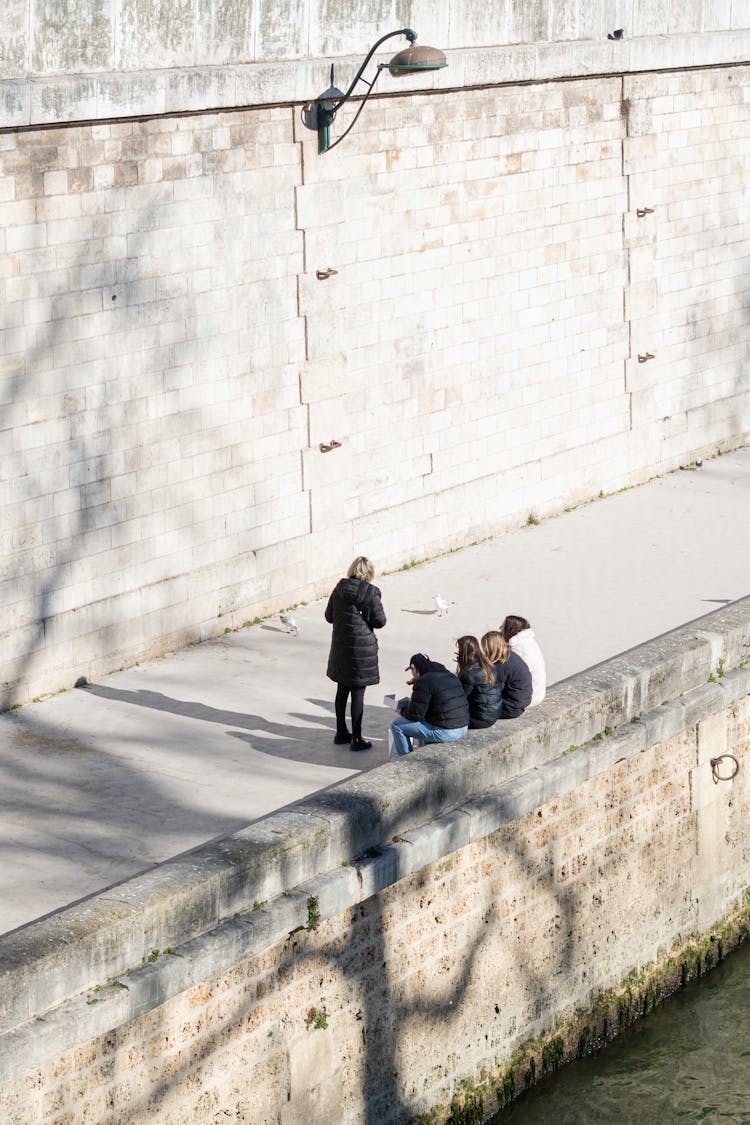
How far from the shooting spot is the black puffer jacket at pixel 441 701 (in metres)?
9.93

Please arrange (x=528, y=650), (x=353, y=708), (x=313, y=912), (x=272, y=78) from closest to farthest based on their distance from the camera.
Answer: (x=313, y=912) → (x=528, y=650) → (x=353, y=708) → (x=272, y=78)

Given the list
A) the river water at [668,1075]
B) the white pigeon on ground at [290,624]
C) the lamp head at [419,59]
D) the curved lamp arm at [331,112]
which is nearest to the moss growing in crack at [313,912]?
the river water at [668,1075]

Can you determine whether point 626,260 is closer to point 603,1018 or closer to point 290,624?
point 290,624

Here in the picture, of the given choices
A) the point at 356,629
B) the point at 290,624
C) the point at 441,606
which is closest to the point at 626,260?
the point at 441,606

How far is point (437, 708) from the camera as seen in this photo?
392 inches

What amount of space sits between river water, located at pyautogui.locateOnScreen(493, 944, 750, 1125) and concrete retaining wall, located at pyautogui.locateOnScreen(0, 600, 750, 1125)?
1.30 ft

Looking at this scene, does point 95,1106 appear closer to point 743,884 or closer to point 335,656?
point 335,656

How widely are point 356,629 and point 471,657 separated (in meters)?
1.10

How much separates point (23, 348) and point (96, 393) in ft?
2.39

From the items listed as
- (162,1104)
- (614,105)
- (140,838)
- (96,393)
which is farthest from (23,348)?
(614,105)

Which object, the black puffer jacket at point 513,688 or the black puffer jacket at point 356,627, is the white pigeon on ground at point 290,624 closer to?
the black puffer jacket at point 356,627

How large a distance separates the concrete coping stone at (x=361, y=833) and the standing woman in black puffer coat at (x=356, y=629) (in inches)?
44.0

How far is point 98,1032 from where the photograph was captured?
7.67 meters

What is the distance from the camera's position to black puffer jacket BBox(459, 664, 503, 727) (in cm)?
1005
